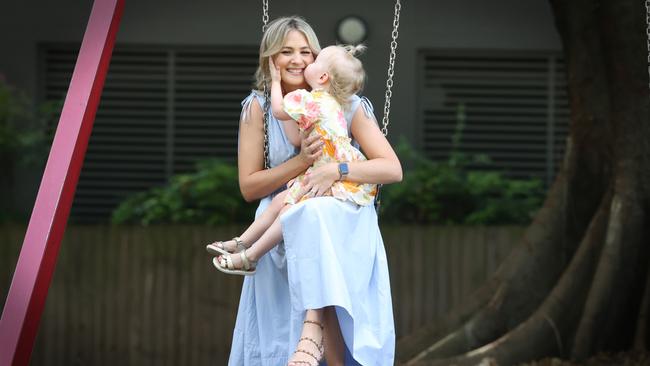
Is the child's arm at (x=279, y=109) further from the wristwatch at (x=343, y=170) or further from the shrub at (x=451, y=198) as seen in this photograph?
the shrub at (x=451, y=198)

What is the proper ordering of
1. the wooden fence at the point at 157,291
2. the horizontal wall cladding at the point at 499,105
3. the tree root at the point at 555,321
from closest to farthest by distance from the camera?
the tree root at the point at 555,321 < the wooden fence at the point at 157,291 < the horizontal wall cladding at the point at 499,105

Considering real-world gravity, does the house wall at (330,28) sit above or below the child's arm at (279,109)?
above

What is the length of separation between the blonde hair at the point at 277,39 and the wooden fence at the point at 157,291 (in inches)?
150

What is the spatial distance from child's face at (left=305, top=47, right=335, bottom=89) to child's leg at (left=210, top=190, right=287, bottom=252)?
446 mm

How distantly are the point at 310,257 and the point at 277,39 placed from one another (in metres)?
0.92

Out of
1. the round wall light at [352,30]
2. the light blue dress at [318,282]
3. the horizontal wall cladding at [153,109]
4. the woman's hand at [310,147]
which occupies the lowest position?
the light blue dress at [318,282]

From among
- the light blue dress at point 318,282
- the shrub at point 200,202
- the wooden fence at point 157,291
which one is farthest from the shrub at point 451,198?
the light blue dress at point 318,282

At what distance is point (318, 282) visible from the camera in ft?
15.6

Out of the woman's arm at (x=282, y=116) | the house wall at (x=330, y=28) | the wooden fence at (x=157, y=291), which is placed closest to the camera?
the woman's arm at (x=282, y=116)

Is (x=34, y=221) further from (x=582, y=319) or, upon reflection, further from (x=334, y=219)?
(x=582, y=319)

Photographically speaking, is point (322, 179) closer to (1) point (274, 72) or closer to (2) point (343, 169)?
(2) point (343, 169)

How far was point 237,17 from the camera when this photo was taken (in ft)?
32.5

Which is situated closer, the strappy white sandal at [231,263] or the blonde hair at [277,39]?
the strappy white sandal at [231,263]

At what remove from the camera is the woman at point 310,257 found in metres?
4.77
